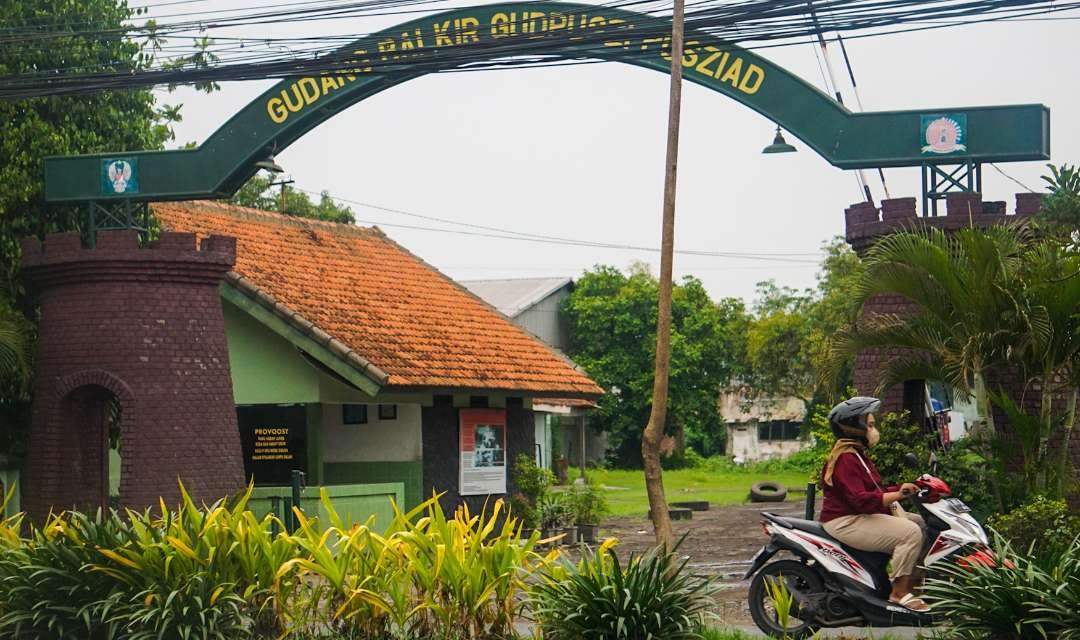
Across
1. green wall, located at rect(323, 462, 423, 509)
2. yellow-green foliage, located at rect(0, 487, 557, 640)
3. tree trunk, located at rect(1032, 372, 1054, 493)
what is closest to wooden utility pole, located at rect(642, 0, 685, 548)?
yellow-green foliage, located at rect(0, 487, 557, 640)

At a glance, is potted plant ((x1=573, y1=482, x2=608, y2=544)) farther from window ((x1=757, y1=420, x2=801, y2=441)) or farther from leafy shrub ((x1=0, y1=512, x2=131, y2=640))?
window ((x1=757, y1=420, x2=801, y2=441))

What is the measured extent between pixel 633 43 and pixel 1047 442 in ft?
21.1

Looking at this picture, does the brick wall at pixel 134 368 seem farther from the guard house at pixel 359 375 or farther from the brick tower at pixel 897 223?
the brick tower at pixel 897 223

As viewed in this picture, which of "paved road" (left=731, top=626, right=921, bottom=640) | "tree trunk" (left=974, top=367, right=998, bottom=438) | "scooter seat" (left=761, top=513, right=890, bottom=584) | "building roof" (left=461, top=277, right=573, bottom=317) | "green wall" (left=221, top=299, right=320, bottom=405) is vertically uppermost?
"building roof" (left=461, top=277, right=573, bottom=317)

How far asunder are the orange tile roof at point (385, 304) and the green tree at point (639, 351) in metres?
31.1

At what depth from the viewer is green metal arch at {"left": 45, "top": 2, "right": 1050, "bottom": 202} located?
16.8 metres

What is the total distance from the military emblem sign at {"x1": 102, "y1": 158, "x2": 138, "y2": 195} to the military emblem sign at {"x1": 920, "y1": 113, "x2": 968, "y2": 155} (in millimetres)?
9784

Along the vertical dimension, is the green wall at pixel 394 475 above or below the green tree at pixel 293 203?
below

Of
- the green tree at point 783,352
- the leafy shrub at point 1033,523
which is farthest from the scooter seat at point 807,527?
the green tree at point 783,352

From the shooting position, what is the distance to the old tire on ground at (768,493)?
120ft

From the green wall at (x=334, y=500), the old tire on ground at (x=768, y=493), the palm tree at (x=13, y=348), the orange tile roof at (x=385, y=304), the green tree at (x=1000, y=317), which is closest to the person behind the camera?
the green tree at (x=1000, y=317)

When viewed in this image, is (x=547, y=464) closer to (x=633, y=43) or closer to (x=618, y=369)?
(x=618, y=369)

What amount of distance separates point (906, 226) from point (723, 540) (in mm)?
9303

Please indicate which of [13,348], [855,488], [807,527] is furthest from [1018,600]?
[13,348]
